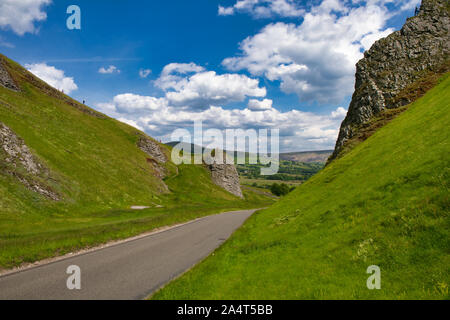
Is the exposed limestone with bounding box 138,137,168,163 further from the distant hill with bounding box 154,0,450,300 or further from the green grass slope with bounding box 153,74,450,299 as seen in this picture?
the green grass slope with bounding box 153,74,450,299

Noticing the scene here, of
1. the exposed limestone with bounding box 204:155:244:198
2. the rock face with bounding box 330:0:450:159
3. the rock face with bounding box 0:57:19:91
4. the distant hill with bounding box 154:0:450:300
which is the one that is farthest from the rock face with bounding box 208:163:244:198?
the distant hill with bounding box 154:0:450:300

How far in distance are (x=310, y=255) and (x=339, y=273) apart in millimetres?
2504

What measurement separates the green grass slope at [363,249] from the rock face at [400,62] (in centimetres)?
3085

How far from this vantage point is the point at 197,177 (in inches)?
4136

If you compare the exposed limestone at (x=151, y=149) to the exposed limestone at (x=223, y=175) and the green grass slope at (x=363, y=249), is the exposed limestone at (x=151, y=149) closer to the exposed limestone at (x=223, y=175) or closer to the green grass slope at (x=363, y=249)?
the exposed limestone at (x=223, y=175)

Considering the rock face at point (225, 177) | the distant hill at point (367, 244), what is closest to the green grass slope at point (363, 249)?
the distant hill at point (367, 244)

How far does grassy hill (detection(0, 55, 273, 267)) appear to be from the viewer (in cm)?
2331

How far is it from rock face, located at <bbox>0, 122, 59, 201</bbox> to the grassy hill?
0.26 metres

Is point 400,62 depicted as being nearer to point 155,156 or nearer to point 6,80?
point 155,156

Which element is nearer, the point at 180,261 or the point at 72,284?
the point at 72,284

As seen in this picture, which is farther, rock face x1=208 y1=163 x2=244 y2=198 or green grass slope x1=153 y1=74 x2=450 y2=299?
rock face x1=208 y1=163 x2=244 y2=198

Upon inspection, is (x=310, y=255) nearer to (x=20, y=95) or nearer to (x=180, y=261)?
(x=180, y=261)

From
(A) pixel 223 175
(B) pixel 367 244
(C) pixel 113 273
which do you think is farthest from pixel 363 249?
(A) pixel 223 175
